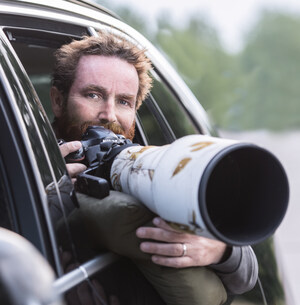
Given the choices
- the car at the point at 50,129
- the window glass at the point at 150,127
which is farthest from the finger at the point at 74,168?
the window glass at the point at 150,127

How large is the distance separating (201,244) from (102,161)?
0.34 m

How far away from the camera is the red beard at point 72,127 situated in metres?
1.76

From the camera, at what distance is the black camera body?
4.73 ft

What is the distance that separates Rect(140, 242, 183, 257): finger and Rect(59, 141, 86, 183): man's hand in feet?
0.94

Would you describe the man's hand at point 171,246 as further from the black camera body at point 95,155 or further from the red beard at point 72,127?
the red beard at point 72,127

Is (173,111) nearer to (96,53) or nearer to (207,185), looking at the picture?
(96,53)

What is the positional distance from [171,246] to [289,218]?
6.12 m

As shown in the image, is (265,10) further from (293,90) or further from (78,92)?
(78,92)

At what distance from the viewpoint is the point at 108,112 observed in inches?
72.4

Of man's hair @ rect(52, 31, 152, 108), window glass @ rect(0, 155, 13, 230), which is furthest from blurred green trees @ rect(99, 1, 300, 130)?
window glass @ rect(0, 155, 13, 230)

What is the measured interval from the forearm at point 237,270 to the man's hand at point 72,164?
40 cm

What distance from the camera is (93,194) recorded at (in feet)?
4.59

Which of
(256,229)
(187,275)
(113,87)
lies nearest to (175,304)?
(187,275)

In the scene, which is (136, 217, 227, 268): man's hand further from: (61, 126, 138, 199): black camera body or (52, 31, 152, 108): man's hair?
(52, 31, 152, 108): man's hair
